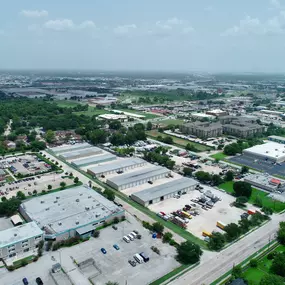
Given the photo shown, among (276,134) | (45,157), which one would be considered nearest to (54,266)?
(45,157)

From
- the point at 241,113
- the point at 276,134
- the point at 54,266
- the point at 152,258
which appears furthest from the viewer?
the point at 241,113

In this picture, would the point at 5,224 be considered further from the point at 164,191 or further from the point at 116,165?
the point at 116,165

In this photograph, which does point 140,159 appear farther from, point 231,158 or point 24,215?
point 24,215

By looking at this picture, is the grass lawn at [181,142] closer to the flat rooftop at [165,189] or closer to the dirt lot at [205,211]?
the flat rooftop at [165,189]

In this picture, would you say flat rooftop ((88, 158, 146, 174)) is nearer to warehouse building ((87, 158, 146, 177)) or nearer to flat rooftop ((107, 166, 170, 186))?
warehouse building ((87, 158, 146, 177))

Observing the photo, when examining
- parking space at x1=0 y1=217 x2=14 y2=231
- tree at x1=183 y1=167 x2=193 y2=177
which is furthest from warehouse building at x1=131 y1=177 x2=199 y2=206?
parking space at x1=0 y1=217 x2=14 y2=231

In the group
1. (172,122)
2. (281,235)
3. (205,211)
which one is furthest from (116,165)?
(172,122)
